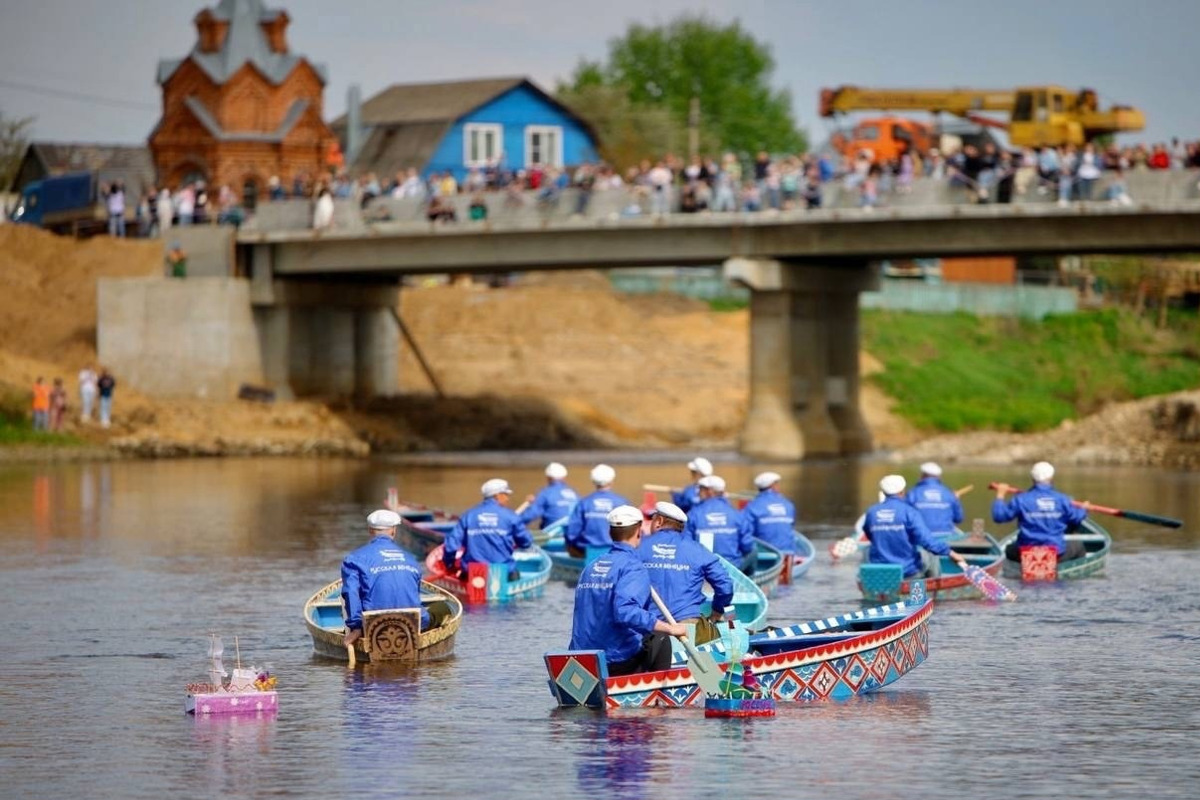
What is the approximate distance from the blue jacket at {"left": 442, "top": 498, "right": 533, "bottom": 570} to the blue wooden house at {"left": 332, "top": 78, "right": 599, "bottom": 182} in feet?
226

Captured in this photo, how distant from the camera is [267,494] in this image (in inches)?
1875

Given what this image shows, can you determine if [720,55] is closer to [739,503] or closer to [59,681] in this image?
[739,503]

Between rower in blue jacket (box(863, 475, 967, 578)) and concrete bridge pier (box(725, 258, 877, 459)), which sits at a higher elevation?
concrete bridge pier (box(725, 258, 877, 459))

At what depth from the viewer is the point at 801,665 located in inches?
765

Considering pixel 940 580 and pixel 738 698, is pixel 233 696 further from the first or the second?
pixel 940 580

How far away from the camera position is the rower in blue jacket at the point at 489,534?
27.4 meters

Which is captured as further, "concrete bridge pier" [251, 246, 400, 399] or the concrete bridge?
"concrete bridge pier" [251, 246, 400, 399]

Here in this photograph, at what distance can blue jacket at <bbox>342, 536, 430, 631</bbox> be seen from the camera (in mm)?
21312

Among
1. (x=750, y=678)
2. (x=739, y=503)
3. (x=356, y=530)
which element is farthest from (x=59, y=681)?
(x=739, y=503)

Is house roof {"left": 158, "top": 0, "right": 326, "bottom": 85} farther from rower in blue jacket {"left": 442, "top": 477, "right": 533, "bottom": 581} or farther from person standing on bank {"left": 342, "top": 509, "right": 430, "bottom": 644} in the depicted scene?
person standing on bank {"left": 342, "top": 509, "right": 430, "bottom": 644}

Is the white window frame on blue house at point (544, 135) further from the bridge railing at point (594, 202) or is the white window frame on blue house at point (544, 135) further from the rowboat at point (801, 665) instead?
the rowboat at point (801, 665)

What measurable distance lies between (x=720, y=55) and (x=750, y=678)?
422ft

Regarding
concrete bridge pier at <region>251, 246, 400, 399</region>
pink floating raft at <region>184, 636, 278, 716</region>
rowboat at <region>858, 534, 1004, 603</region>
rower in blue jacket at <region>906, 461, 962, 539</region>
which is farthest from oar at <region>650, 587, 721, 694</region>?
concrete bridge pier at <region>251, 246, 400, 399</region>

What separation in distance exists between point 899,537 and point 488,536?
528 centimetres
